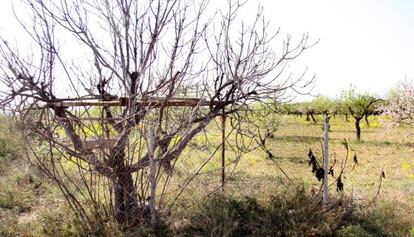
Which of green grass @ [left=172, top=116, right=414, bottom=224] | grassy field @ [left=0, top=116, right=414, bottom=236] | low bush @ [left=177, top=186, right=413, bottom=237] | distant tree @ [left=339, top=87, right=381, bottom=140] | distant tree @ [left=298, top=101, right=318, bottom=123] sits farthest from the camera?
distant tree @ [left=298, top=101, right=318, bottom=123]

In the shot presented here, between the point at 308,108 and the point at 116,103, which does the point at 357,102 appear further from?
the point at 116,103

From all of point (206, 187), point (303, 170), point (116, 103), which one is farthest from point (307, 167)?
point (116, 103)

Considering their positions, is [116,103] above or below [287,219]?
above

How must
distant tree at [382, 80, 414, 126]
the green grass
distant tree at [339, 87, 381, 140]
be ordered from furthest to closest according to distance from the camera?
distant tree at [339, 87, 381, 140]
distant tree at [382, 80, 414, 126]
the green grass

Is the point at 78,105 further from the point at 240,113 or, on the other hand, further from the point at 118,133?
the point at 240,113

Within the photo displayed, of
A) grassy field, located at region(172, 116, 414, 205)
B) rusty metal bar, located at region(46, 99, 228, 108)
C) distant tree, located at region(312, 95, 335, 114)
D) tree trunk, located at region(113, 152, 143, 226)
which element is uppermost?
rusty metal bar, located at region(46, 99, 228, 108)

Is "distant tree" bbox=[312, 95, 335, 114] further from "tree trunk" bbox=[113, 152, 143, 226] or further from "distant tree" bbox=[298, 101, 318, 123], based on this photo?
"tree trunk" bbox=[113, 152, 143, 226]

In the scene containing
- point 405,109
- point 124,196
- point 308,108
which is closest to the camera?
point 124,196

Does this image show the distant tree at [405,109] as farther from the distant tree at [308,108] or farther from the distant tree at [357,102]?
the distant tree at [308,108]

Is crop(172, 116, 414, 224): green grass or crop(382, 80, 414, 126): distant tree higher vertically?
crop(382, 80, 414, 126): distant tree

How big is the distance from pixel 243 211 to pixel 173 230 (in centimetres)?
99

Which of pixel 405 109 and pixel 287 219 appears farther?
pixel 405 109

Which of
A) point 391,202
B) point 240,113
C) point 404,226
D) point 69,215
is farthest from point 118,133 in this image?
point 391,202

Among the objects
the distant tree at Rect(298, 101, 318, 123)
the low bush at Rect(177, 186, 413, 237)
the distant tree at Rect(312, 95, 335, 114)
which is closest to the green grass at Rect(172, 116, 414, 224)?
the low bush at Rect(177, 186, 413, 237)
